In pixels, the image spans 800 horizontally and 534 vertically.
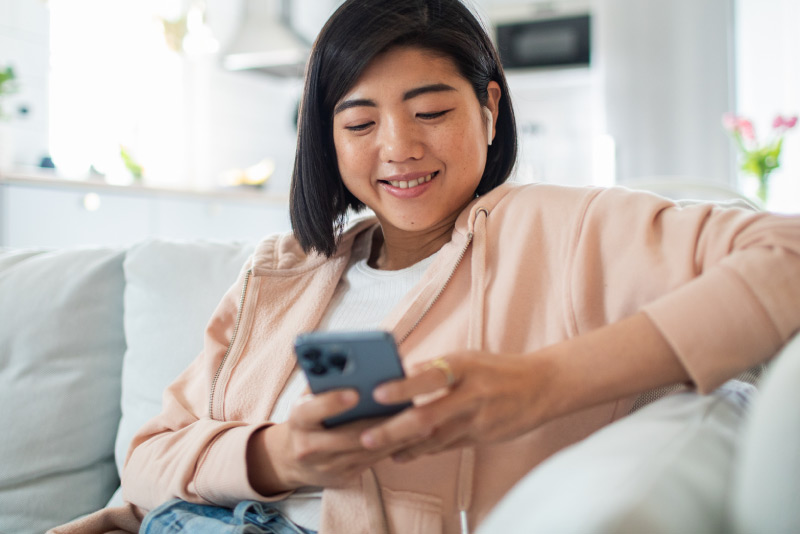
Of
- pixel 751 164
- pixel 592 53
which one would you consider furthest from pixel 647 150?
pixel 751 164

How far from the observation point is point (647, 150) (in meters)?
4.39

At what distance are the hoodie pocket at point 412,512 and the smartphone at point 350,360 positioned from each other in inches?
9.8

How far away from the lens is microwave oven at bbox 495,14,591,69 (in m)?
5.05

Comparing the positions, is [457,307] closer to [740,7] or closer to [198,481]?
[198,481]

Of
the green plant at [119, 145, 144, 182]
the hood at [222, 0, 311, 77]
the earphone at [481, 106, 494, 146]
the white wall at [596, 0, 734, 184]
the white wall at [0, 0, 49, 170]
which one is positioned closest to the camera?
the earphone at [481, 106, 494, 146]

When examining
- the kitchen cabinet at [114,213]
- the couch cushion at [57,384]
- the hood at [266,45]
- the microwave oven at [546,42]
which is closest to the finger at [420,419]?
the couch cushion at [57,384]

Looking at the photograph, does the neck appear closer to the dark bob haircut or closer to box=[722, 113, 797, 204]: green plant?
the dark bob haircut

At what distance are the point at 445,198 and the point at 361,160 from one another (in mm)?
150

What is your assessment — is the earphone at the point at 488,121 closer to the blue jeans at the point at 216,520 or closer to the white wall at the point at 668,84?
the blue jeans at the point at 216,520

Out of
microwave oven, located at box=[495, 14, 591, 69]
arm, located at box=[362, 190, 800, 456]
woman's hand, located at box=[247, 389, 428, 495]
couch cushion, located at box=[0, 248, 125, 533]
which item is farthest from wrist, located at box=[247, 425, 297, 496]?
microwave oven, located at box=[495, 14, 591, 69]

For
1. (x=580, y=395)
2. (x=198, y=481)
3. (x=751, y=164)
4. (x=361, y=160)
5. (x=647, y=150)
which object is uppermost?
(x=647, y=150)

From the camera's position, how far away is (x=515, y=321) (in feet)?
3.00

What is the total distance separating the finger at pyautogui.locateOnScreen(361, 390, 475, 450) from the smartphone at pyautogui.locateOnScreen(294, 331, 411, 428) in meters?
0.03

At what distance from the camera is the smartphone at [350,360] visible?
61 centimetres
